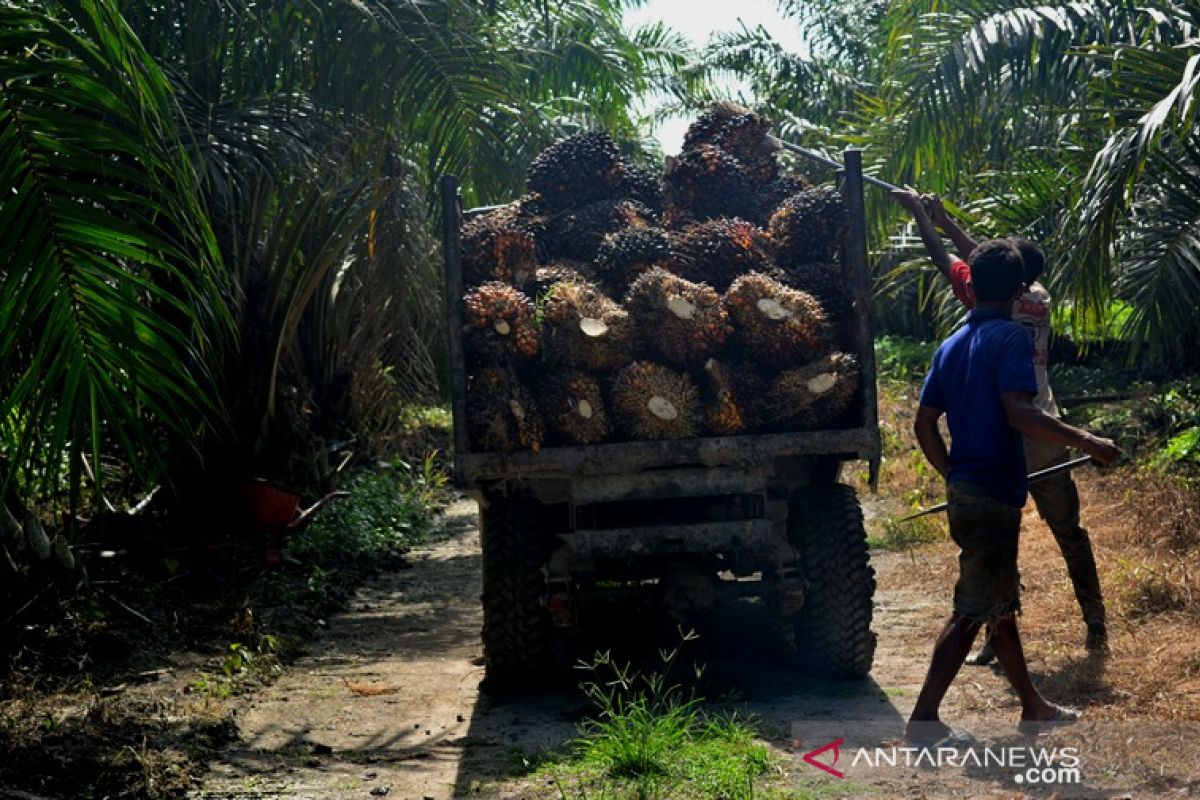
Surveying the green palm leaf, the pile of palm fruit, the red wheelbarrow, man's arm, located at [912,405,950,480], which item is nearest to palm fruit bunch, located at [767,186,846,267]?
the pile of palm fruit

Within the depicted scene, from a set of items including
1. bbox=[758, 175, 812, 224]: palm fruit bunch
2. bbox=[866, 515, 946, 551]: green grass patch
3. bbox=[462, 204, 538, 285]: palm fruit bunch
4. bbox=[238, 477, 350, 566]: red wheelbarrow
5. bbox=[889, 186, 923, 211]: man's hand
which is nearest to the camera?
bbox=[889, 186, 923, 211]: man's hand

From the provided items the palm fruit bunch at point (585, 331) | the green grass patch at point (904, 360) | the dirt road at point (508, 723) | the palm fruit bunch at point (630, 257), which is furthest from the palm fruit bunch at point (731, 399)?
the green grass patch at point (904, 360)

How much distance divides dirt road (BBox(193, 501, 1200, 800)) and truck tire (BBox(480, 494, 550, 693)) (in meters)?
0.22

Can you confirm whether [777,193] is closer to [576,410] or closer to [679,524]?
[576,410]

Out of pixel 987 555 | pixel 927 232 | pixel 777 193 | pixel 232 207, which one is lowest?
pixel 987 555

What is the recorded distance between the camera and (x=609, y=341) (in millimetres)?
6625

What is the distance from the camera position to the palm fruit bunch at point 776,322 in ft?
21.8

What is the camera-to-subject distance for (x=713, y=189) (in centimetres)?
775

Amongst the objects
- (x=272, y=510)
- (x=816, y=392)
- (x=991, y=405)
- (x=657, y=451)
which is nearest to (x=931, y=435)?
(x=991, y=405)

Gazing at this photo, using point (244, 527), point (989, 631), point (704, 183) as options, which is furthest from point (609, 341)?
point (244, 527)

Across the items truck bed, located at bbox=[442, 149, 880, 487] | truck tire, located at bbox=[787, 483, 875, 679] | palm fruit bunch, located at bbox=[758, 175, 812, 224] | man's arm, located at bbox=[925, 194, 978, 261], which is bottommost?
truck tire, located at bbox=[787, 483, 875, 679]

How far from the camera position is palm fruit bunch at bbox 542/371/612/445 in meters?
6.44

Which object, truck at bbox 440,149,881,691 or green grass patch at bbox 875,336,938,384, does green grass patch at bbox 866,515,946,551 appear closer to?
truck at bbox 440,149,881,691

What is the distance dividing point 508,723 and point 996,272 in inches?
108
